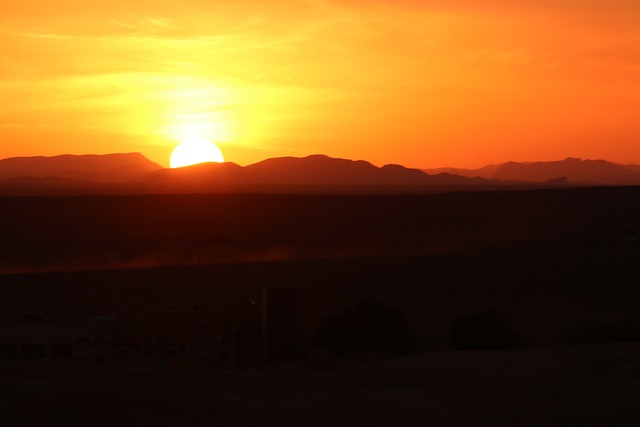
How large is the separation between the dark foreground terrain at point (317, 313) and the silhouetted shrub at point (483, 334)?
52mm

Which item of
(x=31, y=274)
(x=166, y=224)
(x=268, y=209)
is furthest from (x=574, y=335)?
(x=268, y=209)

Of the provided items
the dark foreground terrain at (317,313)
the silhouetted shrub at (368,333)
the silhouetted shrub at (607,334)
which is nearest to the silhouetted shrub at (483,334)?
the dark foreground terrain at (317,313)

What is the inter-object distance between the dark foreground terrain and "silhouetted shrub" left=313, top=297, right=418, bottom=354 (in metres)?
0.16

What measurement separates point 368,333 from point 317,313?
25.1 ft

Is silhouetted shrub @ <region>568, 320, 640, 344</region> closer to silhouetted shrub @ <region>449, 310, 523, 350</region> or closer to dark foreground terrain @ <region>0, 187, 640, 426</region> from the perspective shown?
dark foreground terrain @ <region>0, 187, 640, 426</region>

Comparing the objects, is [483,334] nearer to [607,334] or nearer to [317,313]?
[607,334]

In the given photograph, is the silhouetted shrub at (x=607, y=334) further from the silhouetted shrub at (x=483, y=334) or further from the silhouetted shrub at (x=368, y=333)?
the silhouetted shrub at (x=368, y=333)

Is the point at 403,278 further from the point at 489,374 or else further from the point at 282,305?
the point at 489,374

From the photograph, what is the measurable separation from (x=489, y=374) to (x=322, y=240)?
43.7m

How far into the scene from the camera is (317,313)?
32594 mm

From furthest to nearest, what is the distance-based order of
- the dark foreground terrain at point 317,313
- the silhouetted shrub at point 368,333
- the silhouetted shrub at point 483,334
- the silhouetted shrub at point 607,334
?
the silhouetted shrub at point 483,334 < the silhouetted shrub at point 607,334 < the silhouetted shrub at point 368,333 < the dark foreground terrain at point 317,313

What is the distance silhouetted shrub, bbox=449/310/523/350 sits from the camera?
25.5 m

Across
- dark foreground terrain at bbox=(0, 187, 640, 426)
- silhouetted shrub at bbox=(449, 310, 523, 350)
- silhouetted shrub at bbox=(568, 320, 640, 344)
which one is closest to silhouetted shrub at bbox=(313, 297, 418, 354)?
dark foreground terrain at bbox=(0, 187, 640, 426)

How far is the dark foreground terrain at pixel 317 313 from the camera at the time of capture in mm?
12516
